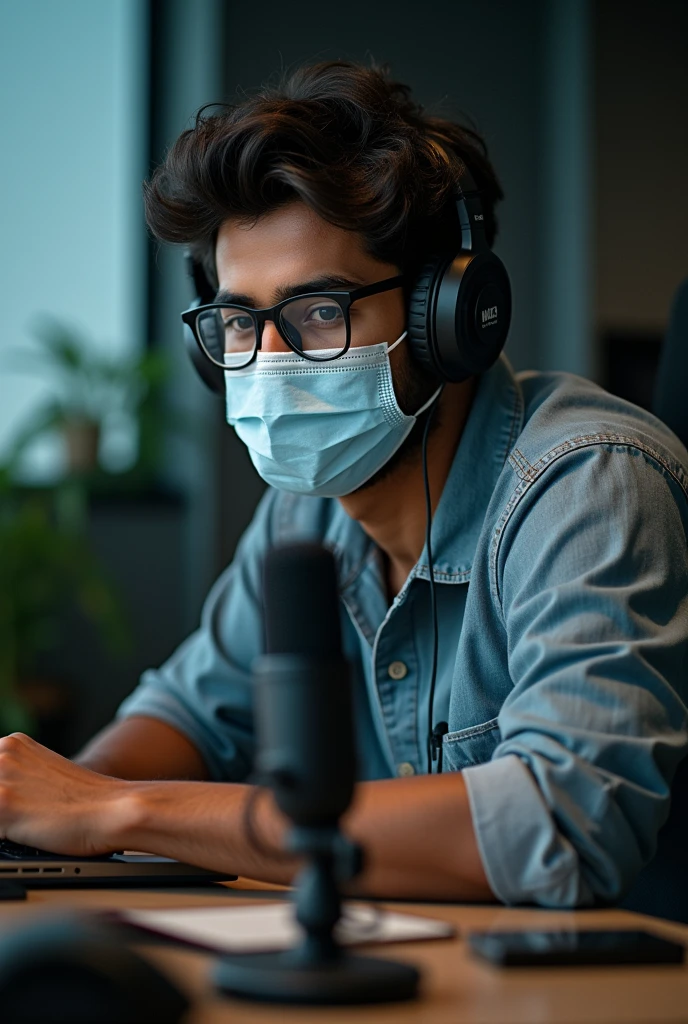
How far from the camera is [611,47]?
133 inches

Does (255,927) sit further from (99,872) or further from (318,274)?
(318,274)

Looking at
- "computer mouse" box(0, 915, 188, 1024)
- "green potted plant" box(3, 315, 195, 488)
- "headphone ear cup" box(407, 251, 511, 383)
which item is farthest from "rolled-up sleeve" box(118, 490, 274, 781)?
"green potted plant" box(3, 315, 195, 488)

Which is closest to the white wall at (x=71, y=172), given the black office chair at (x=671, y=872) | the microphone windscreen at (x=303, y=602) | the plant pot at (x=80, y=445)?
the plant pot at (x=80, y=445)

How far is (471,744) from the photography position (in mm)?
1184

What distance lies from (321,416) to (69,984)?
875 mm

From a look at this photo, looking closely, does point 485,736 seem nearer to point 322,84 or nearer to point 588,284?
point 322,84

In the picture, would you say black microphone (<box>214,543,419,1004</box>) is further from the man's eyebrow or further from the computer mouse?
the man's eyebrow

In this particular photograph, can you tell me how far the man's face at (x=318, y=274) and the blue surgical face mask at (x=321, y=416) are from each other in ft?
0.05

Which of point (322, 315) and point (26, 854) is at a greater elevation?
point (322, 315)

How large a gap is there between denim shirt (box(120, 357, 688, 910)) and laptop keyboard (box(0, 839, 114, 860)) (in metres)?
0.33

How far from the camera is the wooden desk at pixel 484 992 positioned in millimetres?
540

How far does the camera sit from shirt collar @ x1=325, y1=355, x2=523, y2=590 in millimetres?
1288

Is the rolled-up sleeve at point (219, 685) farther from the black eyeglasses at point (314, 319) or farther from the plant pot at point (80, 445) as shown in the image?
the plant pot at point (80, 445)

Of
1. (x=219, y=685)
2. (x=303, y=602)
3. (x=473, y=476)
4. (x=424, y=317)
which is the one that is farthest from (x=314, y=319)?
(x=303, y=602)
